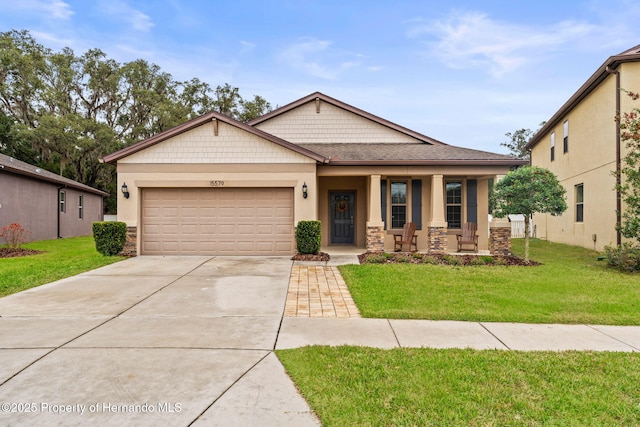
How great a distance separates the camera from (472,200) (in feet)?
43.2

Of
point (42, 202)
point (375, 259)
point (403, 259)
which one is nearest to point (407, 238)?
point (403, 259)

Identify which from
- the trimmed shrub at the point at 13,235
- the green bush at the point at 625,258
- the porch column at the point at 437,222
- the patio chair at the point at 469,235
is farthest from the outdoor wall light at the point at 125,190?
the green bush at the point at 625,258

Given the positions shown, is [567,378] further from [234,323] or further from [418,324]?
[234,323]

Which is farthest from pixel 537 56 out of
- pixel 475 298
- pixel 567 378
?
pixel 567 378

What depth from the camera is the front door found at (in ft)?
47.2

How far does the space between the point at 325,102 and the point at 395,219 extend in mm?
5689

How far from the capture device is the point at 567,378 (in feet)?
11.0

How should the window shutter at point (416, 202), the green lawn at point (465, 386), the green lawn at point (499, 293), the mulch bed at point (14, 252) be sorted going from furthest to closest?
the window shutter at point (416, 202), the mulch bed at point (14, 252), the green lawn at point (499, 293), the green lawn at point (465, 386)

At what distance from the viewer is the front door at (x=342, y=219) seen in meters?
14.4

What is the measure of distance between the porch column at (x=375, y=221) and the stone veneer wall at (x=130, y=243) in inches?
293

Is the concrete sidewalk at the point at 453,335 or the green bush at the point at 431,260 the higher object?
the green bush at the point at 431,260

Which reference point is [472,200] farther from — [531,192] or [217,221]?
[217,221]

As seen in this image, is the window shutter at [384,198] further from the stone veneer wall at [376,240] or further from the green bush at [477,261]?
the green bush at [477,261]

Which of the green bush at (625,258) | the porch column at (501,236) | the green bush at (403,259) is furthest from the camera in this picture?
the porch column at (501,236)
